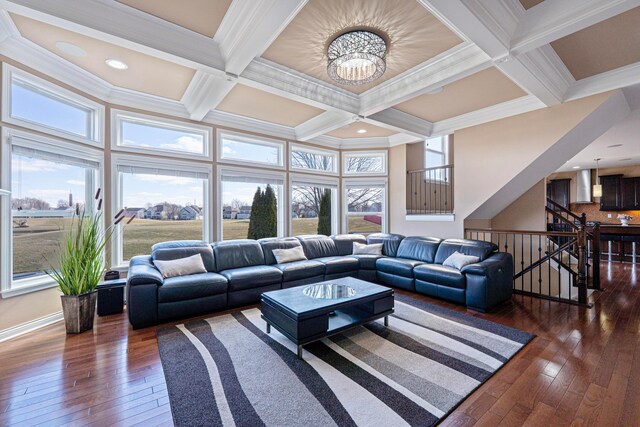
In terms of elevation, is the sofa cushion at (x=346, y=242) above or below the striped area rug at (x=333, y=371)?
above

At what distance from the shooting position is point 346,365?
2.33m

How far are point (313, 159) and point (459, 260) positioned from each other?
143 inches

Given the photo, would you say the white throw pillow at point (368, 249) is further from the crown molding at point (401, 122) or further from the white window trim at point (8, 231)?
the white window trim at point (8, 231)

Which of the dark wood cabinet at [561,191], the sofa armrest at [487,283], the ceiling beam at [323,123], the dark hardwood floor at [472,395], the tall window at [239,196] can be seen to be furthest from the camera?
the dark wood cabinet at [561,191]

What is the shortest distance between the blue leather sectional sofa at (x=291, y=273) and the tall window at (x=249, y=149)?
1610mm

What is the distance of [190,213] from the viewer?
4.75 metres

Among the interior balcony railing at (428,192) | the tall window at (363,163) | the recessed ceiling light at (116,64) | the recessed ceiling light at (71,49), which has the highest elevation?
the recessed ceiling light at (71,49)

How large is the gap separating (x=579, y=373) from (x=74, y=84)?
19.6 ft

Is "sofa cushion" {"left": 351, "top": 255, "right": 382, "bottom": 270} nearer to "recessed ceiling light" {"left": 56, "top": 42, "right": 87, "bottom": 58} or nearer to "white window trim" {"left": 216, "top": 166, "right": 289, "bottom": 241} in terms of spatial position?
"white window trim" {"left": 216, "top": 166, "right": 289, "bottom": 241}

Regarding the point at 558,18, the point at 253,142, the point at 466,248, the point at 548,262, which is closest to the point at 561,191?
the point at 548,262

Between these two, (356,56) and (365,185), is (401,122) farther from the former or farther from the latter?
(356,56)

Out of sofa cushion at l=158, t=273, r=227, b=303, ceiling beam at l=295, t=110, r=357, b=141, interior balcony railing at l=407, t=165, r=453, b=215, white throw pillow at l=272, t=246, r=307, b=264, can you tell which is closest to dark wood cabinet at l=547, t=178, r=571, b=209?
interior balcony railing at l=407, t=165, r=453, b=215

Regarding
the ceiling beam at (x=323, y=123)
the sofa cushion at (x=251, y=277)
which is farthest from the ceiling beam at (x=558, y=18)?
the sofa cushion at (x=251, y=277)

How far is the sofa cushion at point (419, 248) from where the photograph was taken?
4809mm
